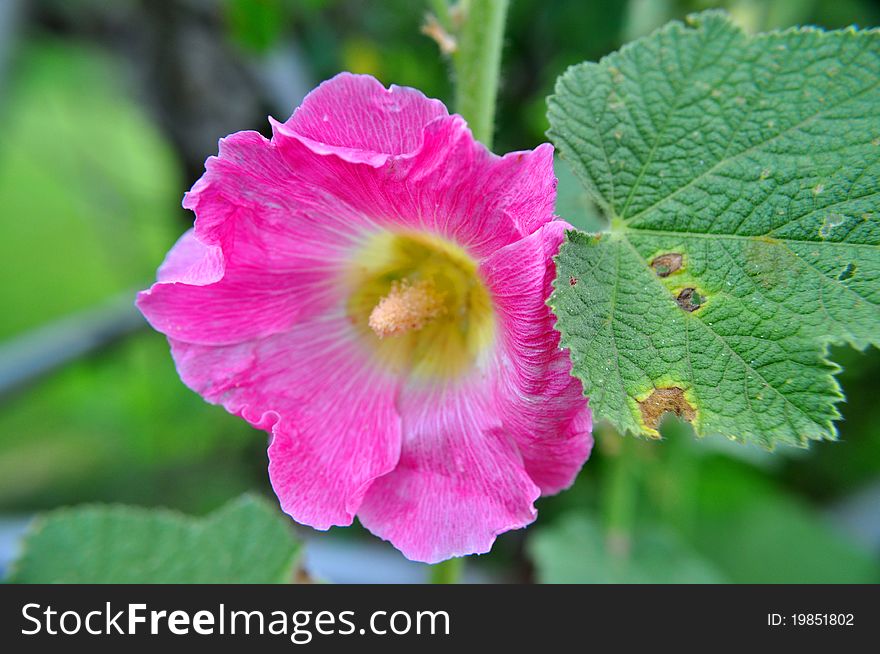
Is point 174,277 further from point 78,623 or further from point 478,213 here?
point 78,623

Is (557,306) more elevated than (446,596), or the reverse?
(557,306)

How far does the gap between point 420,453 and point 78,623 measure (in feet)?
1.87

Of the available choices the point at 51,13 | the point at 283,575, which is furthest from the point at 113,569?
the point at 51,13

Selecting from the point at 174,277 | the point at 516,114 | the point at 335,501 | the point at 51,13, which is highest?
the point at 51,13

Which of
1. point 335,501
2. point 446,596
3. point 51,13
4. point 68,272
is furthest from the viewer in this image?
point 68,272

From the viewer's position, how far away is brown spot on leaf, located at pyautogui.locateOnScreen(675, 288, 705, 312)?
Answer: 0.73 meters

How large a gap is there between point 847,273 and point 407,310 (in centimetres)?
46

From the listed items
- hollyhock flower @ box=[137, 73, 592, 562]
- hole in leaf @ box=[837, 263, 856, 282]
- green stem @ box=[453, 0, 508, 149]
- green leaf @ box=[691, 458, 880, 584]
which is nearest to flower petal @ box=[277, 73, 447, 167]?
hollyhock flower @ box=[137, 73, 592, 562]

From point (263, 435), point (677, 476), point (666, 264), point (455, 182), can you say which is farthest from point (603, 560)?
point (263, 435)

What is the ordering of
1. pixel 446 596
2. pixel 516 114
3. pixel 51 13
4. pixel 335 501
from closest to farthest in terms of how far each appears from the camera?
pixel 335 501 < pixel 446 596 < pixel 516 114 < pixel 51 13

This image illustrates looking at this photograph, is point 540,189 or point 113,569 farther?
point 113,569

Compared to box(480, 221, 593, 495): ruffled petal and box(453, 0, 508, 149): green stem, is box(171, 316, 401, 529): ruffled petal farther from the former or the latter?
box(453, 0, 508, 149): green stem

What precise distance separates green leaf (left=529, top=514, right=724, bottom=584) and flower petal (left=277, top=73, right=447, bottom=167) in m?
1.06

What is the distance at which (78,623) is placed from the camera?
1057 millimetres
